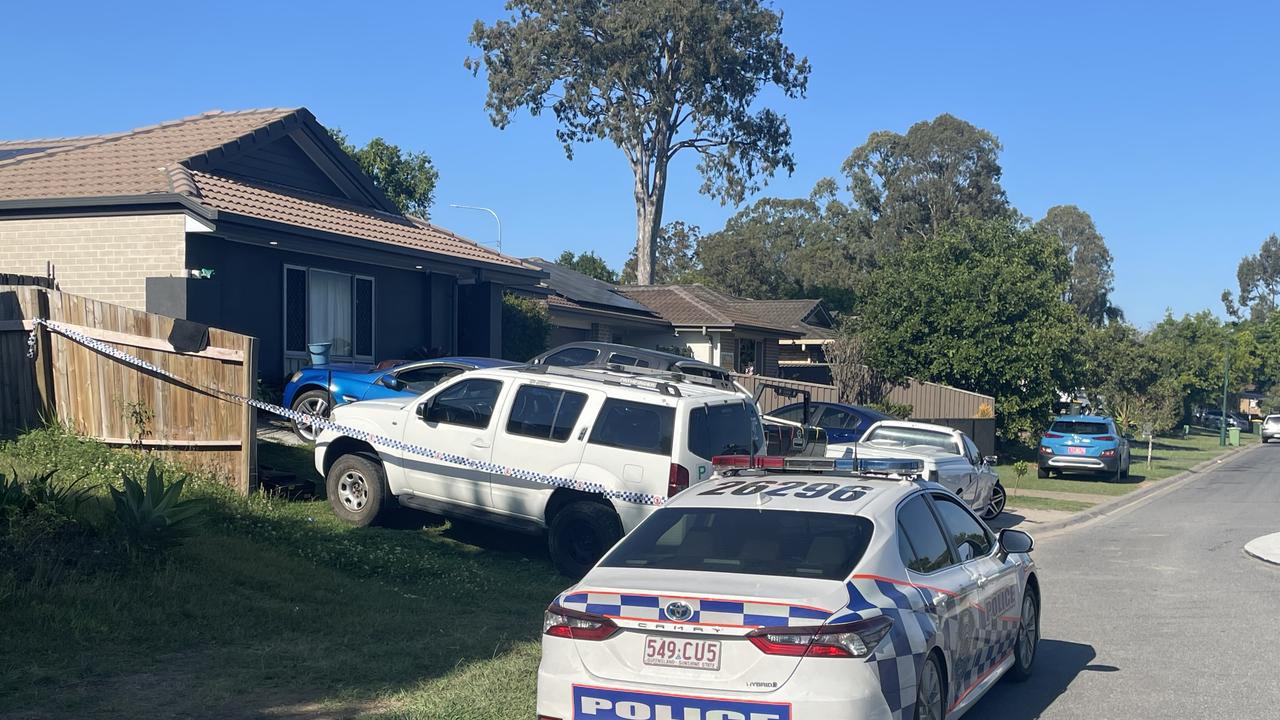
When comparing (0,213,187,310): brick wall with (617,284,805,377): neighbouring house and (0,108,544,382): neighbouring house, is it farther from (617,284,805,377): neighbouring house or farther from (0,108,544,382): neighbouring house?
(617,284,805,377): neighbouring house

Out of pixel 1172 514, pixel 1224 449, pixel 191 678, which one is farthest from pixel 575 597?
pixel 1224 449

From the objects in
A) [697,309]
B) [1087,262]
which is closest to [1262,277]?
[1087,262]

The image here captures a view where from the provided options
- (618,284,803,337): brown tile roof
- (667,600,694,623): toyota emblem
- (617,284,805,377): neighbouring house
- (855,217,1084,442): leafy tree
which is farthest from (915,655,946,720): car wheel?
(618,284,803,337): brown tile roof

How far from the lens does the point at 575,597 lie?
561cm

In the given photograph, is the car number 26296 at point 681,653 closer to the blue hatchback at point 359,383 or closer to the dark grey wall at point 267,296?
the blue hatchback at point 359,383

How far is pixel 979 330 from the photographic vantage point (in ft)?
109

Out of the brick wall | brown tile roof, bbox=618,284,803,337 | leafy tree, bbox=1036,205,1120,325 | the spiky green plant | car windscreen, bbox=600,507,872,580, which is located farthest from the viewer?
leafy tree, bbox=1036,205,1120,325

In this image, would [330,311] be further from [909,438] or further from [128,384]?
[909,438]

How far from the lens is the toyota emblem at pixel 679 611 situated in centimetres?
528

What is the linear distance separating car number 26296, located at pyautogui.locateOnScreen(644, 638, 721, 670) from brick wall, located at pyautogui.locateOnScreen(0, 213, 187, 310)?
12.5 meters

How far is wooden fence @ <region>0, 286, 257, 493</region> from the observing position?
39.6ft

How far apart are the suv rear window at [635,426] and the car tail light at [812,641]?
5.42 meters

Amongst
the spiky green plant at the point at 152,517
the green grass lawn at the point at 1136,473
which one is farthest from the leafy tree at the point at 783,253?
the spiky green plant at the point at 152,517

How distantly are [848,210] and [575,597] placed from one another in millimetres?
65814
